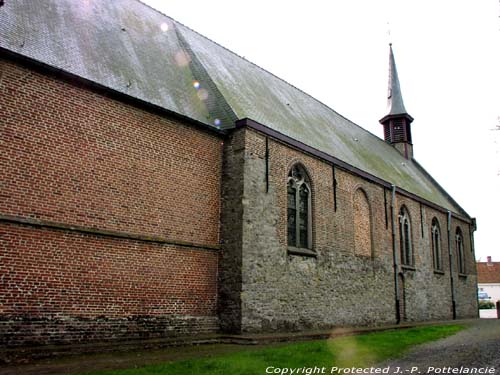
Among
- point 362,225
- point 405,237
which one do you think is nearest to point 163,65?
point 362,225

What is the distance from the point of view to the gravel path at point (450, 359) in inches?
267

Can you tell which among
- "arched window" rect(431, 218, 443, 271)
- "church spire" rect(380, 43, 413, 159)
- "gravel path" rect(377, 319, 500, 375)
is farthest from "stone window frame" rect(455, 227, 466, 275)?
"gravel path" rect(377, 319, 500, 375)

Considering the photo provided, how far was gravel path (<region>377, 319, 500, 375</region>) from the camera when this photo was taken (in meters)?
6.78

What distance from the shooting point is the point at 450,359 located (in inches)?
310

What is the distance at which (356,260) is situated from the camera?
51.7ft

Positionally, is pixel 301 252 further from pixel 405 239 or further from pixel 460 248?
pixel 460 248

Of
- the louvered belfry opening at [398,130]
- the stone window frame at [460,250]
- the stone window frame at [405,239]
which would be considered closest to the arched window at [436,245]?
the stone window frame at [460,250]

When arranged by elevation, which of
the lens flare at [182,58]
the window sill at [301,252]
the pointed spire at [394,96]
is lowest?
the window sill at [301,252]

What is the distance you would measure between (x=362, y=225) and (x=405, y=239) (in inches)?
172

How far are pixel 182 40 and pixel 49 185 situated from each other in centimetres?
842

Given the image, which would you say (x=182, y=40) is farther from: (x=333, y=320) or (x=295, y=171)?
(x=333, y=320)

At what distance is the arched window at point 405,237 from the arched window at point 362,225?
3154 mm

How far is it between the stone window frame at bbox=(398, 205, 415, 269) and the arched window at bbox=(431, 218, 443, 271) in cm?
293

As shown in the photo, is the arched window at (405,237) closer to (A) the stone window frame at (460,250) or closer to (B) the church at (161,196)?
(B) the church at (161,196)
